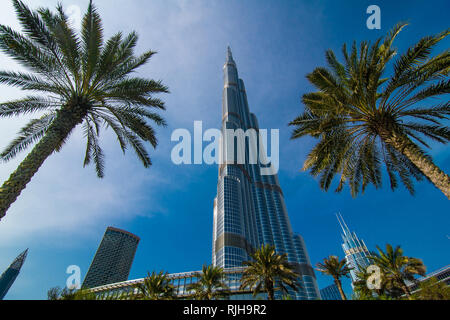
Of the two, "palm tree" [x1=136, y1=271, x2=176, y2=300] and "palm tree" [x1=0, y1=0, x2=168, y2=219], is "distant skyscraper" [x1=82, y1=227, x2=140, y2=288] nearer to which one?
"palm tree" [x1=136, y1=271, x2=176, y2=300]

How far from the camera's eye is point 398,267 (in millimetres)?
22094

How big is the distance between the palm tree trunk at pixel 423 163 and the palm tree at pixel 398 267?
66.3 feet

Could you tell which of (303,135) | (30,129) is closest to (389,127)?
(303,135)

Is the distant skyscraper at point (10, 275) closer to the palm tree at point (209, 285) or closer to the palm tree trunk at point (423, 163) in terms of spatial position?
the palm tree at point (209, 285)

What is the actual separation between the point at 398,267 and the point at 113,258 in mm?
162570

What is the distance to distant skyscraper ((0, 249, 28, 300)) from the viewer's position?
18720 cm

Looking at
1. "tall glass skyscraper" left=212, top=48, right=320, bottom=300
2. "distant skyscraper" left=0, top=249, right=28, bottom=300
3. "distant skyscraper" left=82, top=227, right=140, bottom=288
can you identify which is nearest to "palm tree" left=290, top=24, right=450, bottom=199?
"tall glass skyscraper" left=212, top=48, right=320, bottom=300

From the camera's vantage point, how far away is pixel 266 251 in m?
22.2

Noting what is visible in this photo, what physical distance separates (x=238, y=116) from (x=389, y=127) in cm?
17589

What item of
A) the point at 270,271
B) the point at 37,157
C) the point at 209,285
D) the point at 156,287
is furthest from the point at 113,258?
the point at 37,157

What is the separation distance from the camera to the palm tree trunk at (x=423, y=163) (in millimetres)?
7246

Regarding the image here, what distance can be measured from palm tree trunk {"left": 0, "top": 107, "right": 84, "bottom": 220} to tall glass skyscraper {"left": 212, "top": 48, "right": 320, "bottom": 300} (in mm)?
77434

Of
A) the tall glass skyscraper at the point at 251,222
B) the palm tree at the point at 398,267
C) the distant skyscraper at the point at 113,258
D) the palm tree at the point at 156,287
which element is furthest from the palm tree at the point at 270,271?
the distant skyscraper at the point at 113,258

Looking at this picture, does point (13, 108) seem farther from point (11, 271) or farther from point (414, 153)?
point (11, 271)
